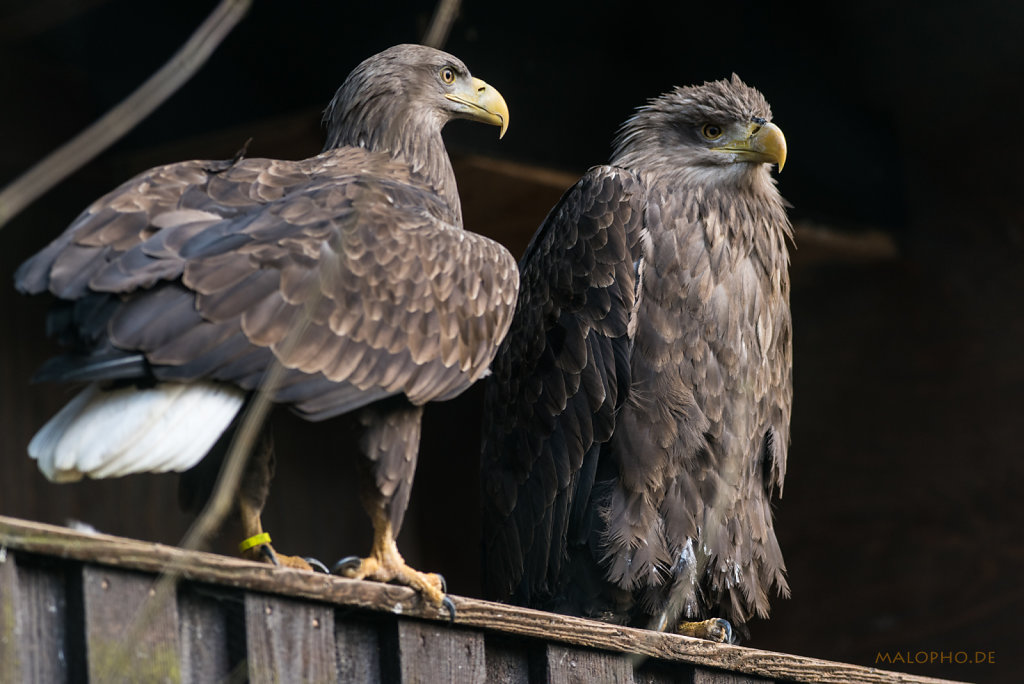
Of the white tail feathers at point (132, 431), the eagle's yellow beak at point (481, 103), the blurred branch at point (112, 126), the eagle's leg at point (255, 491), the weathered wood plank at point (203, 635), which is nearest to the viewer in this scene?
the blurred branch at point (112, 126)

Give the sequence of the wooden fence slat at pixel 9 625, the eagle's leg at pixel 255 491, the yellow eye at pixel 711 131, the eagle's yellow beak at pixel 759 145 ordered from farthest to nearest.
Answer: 1. the yellow eye at pixel 711 131
2. the eagle's yellow beak at pixel 759 145
3. the eagle's leg at pixel 255 491
4. the wooden fence slat at pixel 9 625

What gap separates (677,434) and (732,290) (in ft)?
1.63

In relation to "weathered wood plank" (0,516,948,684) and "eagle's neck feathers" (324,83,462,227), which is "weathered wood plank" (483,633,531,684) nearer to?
"weathered wood plank" (0,516,948,684)

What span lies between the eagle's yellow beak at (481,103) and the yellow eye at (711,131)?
80 centimetres

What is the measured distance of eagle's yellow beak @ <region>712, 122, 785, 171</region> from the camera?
4.55 meters

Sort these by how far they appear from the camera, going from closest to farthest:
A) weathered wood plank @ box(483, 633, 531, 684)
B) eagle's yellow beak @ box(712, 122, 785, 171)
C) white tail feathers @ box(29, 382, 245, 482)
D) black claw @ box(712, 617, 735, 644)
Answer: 1. white tail feathers @ box(29, 382, 245, 482)
2. weathered wood plank @ box(483, 633, 531, 684)
3. black claw @ box(712, 617, 735, 644)
4. eagle's yellow beak @ box(712, 122, 785, 171)

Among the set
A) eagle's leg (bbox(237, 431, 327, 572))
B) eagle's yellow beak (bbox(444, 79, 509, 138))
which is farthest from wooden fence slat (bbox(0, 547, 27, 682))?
eagle's yellow beak (bbox(444, 79, 509, 138))

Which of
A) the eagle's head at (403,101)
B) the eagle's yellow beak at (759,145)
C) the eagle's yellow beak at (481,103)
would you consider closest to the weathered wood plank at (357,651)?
the eagle's head at (403,101)

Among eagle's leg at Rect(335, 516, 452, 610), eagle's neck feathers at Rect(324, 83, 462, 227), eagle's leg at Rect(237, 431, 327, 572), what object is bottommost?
eagle's leg at Rect(335, 516, 452, 610)

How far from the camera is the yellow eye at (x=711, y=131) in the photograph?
187 inches

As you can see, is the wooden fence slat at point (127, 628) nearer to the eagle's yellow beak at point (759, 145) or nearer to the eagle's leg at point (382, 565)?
the eagle's leg at point (382, 565)

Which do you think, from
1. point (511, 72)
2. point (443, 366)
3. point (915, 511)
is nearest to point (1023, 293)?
point (915, 511)

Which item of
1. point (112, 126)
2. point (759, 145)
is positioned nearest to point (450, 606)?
point (112, 126)

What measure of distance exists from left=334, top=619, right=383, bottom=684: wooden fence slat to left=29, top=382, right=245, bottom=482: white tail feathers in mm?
449
